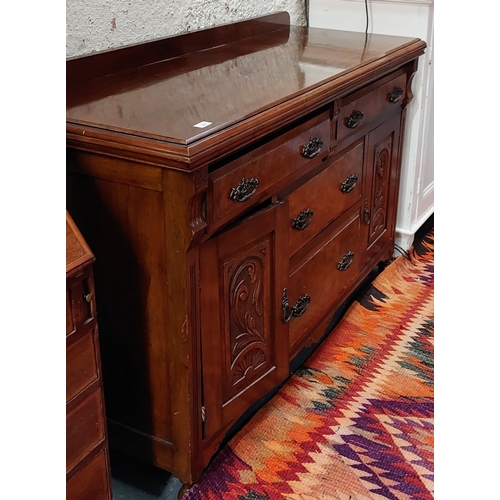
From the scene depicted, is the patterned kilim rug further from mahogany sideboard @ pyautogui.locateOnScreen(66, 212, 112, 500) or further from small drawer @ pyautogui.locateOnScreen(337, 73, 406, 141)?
small drawer @ pyautogui.locateOnScreen(337, 73, 406, 141)

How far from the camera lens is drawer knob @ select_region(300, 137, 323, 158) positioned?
1.53 metres

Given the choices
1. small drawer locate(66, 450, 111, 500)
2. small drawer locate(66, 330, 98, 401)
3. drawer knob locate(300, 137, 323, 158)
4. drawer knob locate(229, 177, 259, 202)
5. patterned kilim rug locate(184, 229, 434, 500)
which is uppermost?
drawer knob locate(300, 137, 323, 158)

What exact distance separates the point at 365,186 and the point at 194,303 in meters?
0.95

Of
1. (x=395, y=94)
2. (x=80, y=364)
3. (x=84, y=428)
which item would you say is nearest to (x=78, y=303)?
(x=80, y=364)

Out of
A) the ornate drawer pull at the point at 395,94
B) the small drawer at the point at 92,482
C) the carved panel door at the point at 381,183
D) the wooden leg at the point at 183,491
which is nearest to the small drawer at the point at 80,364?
the small drawer at the point at 92,482

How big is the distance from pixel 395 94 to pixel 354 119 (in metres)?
0.36

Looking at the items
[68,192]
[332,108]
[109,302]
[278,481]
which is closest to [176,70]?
[332,108]

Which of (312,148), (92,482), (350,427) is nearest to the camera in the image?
(92,482)

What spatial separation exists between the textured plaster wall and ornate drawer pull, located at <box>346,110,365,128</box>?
1.73 feet

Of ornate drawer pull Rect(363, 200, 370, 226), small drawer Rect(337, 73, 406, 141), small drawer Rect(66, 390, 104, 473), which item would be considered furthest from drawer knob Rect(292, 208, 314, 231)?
small drawer Rect(66, 390, 104, 473)

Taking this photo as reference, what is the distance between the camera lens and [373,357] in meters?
1.97

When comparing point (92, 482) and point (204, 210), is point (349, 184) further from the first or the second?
point (92, 482)

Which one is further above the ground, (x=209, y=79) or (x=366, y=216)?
(x=209, y=79)

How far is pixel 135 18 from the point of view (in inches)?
66.2
